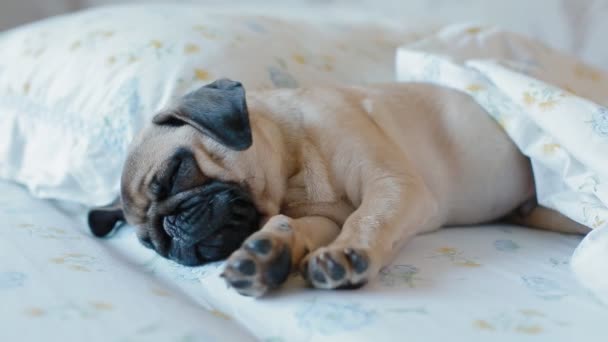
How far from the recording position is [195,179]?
1.63 meters

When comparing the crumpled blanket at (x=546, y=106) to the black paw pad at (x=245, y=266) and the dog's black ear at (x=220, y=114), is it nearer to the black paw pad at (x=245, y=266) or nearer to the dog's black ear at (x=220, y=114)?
the black paw pad at (x=245, y=266)

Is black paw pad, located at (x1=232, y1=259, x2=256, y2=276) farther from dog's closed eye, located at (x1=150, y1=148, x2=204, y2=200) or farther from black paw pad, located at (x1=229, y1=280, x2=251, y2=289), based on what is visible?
dog's closed eye, located at (x1=150, y1=148, x2=204, y2=200)

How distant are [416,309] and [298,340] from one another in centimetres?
23

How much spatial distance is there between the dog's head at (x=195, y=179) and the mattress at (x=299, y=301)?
0.25 feet

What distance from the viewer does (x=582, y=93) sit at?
89.5 inches

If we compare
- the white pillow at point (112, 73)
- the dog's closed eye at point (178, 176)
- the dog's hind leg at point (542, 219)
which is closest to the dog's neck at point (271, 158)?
the dog's closed eye at point (178, 176)

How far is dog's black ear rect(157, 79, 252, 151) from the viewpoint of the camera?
1.54 m

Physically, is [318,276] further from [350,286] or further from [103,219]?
[103,219]

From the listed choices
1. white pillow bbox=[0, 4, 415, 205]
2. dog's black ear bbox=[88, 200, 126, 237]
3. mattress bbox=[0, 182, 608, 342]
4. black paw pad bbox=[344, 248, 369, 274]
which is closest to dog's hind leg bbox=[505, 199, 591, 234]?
mattress bbox=[0, 182, 608, 342]

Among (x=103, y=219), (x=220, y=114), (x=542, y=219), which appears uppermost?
(x=220, y=114)

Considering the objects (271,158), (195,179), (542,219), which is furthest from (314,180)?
(542,219)

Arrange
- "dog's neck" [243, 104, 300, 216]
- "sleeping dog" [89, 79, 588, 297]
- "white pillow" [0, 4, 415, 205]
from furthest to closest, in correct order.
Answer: "white pillow" [0, 4, 415, 205]
"dog's neck" [243, 104, 300, 216]
"sleeping dog" [89, 79, 588, 297]

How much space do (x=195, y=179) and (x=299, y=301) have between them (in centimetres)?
49

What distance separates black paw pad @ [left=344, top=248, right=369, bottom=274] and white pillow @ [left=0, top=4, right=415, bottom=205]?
92cm
